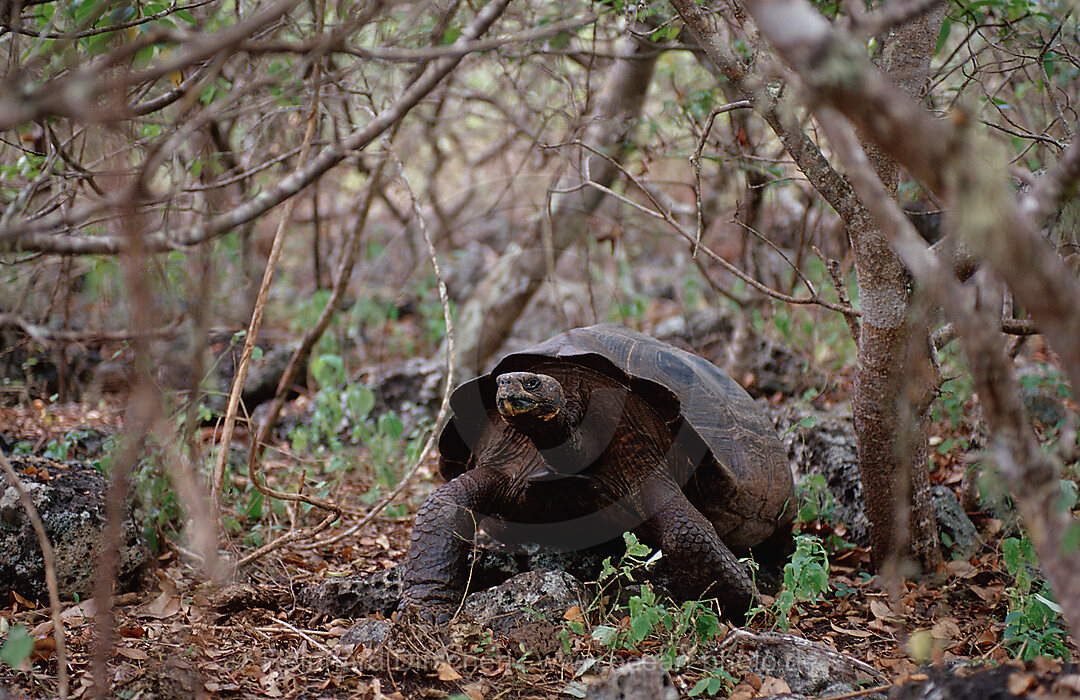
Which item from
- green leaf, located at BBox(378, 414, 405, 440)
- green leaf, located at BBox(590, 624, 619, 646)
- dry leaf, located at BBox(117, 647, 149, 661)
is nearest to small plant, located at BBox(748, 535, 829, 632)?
green leaf, located at BBox(590, 624, 619, 646)

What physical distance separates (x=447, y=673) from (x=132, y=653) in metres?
0.91

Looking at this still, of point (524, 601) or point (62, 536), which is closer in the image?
point (524, 601)

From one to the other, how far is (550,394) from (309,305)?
4916 mm

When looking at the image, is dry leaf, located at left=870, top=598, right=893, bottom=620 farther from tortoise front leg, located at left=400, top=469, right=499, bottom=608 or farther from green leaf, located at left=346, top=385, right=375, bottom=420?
green leaf, located at left=346, top=385, right=375, bottom=420

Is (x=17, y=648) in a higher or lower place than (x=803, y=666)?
higher

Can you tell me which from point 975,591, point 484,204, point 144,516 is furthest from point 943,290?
point 484,204

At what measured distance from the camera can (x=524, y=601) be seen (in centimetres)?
259

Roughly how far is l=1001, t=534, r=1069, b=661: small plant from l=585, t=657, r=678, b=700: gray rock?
1.10 metres

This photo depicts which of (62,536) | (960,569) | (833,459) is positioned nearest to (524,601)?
(62,536)

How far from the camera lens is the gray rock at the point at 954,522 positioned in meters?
3.41

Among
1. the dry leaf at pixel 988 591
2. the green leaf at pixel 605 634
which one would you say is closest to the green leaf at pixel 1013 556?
the dry leaf at pixel 988 591

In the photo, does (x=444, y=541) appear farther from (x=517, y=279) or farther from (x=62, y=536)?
(x=517, y=279)

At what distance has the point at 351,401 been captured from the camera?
4758mm

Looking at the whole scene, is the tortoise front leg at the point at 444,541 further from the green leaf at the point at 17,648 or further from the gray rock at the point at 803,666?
the green leaf at the point at 17,648
